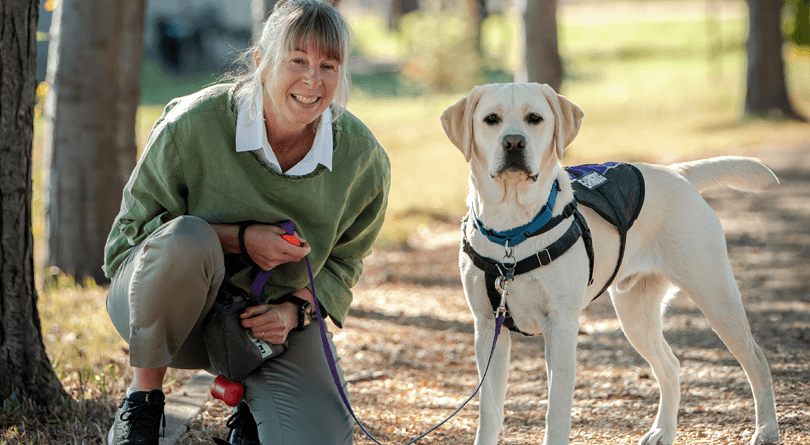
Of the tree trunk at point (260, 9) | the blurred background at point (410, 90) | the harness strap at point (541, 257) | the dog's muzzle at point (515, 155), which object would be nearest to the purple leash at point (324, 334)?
the harness strap at point (541, 257)

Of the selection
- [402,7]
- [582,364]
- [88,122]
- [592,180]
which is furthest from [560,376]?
[402,7]

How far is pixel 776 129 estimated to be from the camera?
14.6 meters

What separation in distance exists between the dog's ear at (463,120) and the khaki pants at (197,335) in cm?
99

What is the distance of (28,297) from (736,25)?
121 feet

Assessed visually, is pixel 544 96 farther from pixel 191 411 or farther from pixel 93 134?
pixel 93 134

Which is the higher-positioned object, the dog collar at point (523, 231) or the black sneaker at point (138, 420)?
the dog collar at point (523, 231)

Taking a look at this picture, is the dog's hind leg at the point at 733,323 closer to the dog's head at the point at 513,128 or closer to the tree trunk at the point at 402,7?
the dog's head at the point at 513,128

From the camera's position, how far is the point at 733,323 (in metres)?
3.20

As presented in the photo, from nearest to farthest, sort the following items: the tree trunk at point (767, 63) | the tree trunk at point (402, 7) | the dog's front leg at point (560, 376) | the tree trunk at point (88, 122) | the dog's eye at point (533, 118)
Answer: the dog's front leg at point (560, 376)
the dog's eye at point (533, 118)
the tree trunk at point (88, 122)
the tree trunk at point (767, 63)
the tree trunk at point (402, 7)

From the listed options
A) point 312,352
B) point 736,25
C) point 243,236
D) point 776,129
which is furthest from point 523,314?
point 736,25

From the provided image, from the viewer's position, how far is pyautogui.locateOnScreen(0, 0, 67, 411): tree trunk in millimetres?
3189

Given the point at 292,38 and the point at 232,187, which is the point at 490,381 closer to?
the point at 232,187

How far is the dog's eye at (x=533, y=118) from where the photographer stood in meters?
2.95

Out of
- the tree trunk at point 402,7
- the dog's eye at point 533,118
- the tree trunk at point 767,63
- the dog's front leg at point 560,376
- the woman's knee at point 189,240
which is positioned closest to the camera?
the woman's knee at point 189,240
